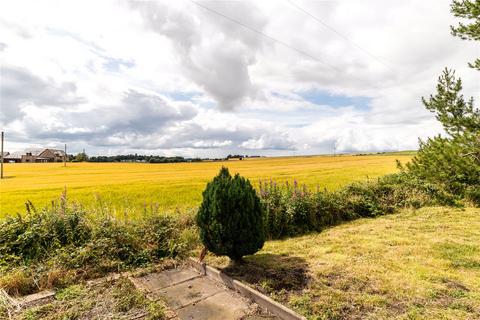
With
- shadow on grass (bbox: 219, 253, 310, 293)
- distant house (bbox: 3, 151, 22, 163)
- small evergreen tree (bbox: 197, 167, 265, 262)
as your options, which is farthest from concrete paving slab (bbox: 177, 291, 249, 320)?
distant house (bbox: 3, 151, 22, 163)

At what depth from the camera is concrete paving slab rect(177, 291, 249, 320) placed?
12.5ft

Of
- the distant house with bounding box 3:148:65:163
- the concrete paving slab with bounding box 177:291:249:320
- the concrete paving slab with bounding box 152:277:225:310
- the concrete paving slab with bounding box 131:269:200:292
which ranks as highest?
the distant house with bounding box 3:148:65:163

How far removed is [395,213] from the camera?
11570 mm

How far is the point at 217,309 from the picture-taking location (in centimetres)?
403

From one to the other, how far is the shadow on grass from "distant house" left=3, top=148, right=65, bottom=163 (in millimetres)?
108078

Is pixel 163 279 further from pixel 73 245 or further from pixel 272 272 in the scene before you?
pixel 73 245

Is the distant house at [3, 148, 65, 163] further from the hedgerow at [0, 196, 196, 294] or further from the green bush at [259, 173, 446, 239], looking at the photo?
the green bush at [259, 173, 446, 239]

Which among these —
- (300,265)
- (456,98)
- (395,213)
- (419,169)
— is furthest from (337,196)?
(300,265)

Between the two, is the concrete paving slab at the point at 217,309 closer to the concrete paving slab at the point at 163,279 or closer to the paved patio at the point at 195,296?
the paved patio at the point at 195,296

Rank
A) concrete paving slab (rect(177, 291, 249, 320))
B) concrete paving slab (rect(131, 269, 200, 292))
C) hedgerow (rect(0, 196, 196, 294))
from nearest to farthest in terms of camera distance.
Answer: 1. concrete paving slab (rect(177, 291, 249, 320))
2. concrete paving slab (rect(131, 269, 200, 292))
3. hedgerow (rect(0, 196, 196, 294))

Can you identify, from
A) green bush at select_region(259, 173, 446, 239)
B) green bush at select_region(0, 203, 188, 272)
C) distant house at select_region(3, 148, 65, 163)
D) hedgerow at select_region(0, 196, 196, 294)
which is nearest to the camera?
hedgerow at select_region(0, 196, 196, 294)

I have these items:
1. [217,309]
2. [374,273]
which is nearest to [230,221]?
[217,309]

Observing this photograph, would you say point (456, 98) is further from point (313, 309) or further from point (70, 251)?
point (70, 251)

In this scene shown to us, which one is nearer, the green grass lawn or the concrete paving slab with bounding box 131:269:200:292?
the green grass lawn
